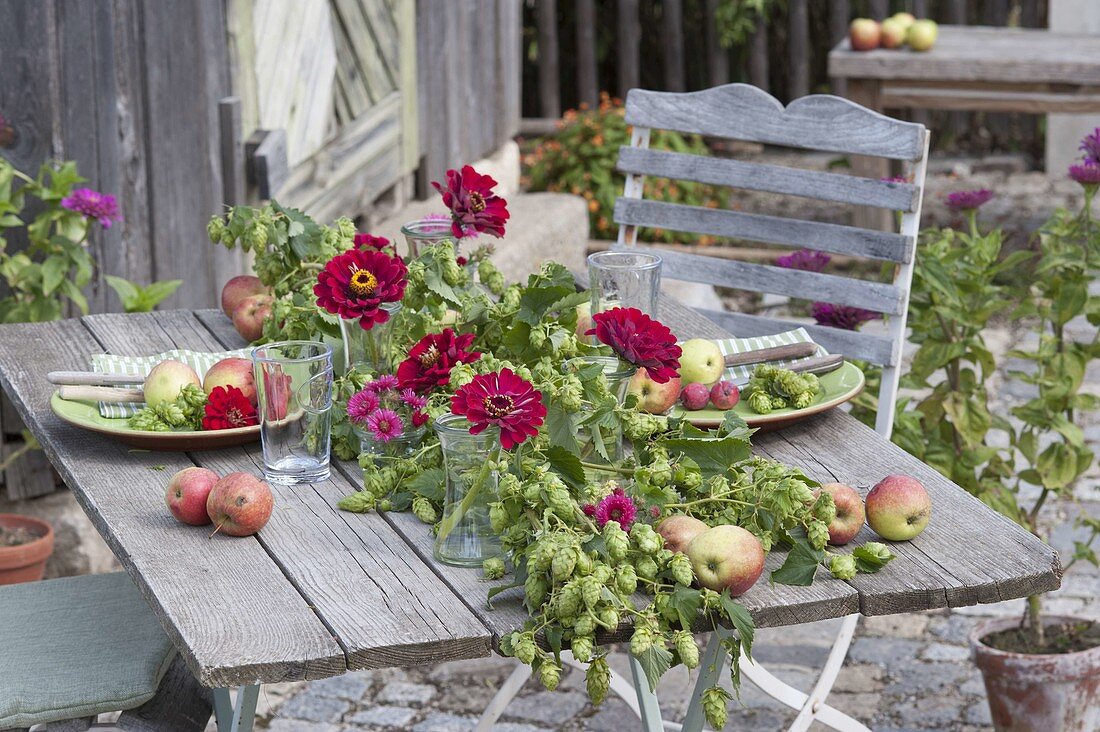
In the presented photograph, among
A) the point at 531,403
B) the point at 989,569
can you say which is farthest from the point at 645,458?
the point at 989,569

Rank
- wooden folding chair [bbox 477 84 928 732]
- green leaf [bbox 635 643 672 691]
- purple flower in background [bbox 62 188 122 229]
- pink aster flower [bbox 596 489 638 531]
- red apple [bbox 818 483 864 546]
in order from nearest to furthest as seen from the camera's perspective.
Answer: green leaf [bbox 635 643 672 691], pink aster flower [bbox 596 489 638 531], red apple [bbox 818 483 864 546], wooden folding chair [bbox 477 84 928 732], purple flower in background [bbox 62 188 122 229]

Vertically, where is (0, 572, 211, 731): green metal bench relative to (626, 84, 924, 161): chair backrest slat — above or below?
below

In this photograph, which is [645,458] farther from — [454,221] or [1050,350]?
[1050,350]

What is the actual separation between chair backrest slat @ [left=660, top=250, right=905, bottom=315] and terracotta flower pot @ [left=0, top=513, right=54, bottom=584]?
5.47ft

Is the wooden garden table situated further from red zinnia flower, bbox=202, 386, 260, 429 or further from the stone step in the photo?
the stone step

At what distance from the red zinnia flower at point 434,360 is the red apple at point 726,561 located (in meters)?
0.47

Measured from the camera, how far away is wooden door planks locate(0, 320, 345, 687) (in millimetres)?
1447

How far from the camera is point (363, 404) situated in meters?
1.92

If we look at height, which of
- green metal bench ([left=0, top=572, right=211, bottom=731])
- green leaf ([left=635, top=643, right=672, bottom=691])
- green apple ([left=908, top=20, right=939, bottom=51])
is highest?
green apple ([left=908, top=20, right=939, bottom=51])

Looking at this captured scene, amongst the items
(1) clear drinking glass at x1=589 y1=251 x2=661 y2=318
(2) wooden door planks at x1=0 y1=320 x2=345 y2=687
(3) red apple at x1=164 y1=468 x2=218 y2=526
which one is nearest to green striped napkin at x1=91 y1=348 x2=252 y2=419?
(2) wooden door planks at x1=0 y1=320 x2=345 y2=687

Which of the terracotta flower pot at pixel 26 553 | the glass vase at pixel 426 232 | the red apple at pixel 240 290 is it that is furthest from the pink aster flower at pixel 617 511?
the terracotta flower pot at pixel 26 553

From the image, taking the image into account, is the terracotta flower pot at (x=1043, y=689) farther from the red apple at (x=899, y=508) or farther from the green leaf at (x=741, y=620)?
the green leaf at (x=741, y=620)

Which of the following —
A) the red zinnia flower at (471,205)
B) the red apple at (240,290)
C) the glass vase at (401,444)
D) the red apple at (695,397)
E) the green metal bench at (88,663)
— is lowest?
the green metal bench at (88,663)

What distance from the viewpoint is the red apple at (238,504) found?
1.73m
